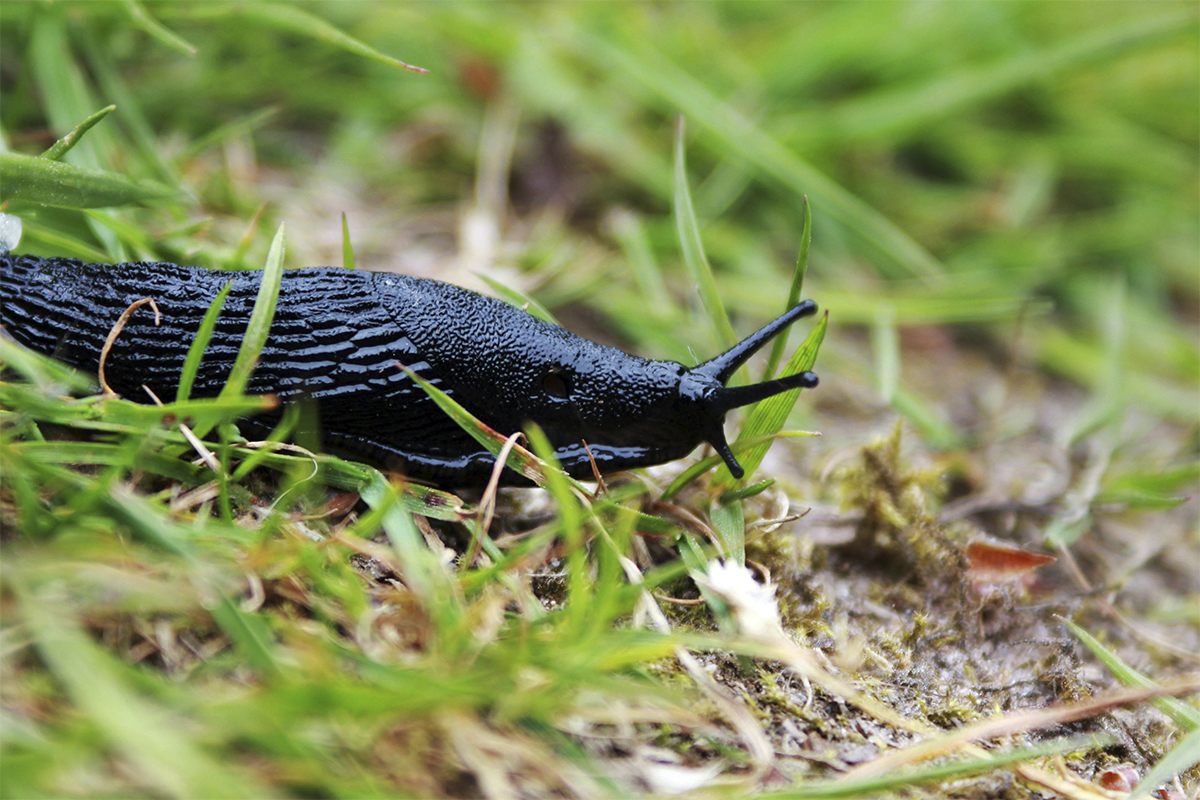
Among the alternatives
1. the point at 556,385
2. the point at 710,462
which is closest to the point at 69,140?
the point at 556,385

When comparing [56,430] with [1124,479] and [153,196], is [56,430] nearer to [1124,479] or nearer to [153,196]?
[153,196]

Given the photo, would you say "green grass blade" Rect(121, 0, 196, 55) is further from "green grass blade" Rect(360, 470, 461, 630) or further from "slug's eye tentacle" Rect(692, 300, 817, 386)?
"slug's eye tentacle" Rect(692, 300, 817, 386)

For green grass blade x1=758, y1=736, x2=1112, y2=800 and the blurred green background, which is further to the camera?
the blurred green background

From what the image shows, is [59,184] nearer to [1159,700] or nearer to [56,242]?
[56,242]

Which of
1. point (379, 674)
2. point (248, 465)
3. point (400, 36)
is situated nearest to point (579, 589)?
point (379, 674)

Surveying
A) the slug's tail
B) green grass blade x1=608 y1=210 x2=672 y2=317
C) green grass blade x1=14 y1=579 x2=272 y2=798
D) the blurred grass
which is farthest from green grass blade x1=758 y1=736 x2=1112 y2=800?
green grass blade x1=608 y1=210 x2=672 y2=317

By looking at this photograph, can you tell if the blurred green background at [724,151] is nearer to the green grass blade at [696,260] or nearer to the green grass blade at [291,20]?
the green grass blade at [291,20]
